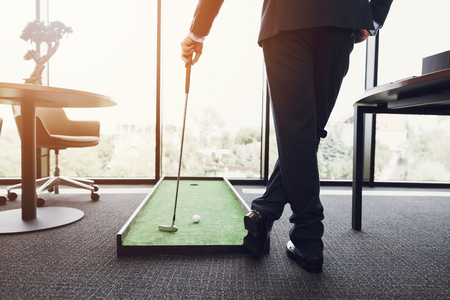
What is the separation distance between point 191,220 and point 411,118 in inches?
114

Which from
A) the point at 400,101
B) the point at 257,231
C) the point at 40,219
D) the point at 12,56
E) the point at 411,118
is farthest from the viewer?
the point at 411,118

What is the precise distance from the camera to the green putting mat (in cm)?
122

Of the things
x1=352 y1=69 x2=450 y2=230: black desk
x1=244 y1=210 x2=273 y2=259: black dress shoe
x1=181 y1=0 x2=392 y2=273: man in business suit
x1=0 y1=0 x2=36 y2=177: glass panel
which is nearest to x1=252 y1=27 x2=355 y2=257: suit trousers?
x1=181 y1=0 x2=392 y2=273: man in business suit

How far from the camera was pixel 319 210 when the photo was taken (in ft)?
3.36

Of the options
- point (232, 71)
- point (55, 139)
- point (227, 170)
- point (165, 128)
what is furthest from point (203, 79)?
point (55, 139)

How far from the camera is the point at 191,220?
1.53 metres

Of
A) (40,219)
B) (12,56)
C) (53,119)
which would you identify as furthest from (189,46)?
(12,56)

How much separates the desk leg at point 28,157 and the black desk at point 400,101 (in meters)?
1.83

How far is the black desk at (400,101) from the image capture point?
1012mm

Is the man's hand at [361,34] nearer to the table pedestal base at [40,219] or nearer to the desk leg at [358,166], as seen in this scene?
the desk leg at [358,166]

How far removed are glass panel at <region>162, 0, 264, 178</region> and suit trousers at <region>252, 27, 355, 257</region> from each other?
200 centimetres

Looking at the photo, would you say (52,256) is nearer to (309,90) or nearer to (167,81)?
(309,90)

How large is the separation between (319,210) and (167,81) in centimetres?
254

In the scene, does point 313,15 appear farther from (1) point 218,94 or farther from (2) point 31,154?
(1) point 218,94
